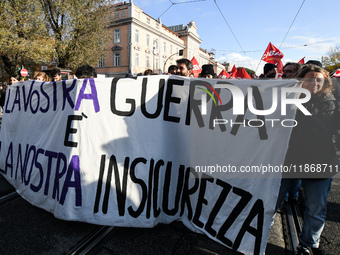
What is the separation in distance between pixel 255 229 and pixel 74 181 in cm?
192

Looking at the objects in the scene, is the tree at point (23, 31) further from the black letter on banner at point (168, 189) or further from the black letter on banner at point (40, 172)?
the black letter on banner at point (168, 189)

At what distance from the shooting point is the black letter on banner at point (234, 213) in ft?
6.94

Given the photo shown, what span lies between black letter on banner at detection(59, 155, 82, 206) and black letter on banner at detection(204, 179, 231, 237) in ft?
4.58

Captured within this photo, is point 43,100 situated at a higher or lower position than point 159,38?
lower

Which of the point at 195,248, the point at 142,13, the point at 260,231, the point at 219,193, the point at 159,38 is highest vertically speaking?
the point at 142,13

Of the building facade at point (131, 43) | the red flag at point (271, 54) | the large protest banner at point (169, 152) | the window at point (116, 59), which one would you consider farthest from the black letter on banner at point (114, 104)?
the window at point (116, 59)

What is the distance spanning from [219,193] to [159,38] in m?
38.3

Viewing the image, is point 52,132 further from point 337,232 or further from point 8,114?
point 337,232

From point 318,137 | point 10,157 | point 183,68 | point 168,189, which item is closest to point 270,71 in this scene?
point 183,68

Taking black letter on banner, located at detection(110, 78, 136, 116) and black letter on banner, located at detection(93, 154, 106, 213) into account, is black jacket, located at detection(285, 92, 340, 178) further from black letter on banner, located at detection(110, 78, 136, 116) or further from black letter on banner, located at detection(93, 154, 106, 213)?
black letter on banner, located at detection(93, 154, 106, 213)

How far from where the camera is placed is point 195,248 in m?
2.16

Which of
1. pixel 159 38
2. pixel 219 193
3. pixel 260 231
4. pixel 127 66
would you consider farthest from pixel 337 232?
pixel 159 38

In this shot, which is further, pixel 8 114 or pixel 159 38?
pixel 159 38

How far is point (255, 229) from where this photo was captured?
203cm
